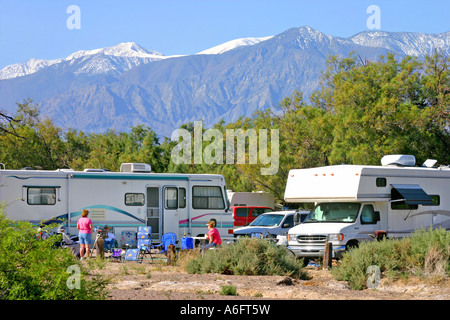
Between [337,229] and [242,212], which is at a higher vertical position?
[337,229]

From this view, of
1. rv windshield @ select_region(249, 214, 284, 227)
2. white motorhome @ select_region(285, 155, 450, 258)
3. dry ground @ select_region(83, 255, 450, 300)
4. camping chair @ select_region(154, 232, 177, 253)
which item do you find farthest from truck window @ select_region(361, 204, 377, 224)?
camping chair @ select_region(154, 232, 177, 253)

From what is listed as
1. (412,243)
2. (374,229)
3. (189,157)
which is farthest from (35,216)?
(189,157)

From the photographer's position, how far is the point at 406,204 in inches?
711

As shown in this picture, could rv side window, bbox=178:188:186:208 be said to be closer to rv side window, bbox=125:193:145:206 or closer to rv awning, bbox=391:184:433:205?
rv side window, bbox=125:193:145:206

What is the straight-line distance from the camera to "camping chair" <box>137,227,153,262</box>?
60.4 ft

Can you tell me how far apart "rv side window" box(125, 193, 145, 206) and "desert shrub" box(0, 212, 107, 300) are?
42.2 feet

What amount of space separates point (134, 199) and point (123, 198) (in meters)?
0.36

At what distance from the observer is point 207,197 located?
21.8 meters

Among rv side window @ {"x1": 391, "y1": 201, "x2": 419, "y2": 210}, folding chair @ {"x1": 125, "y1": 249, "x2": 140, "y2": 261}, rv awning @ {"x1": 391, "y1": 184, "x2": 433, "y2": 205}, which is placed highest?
rv awning @ {"x1": 391, "y1": 184, "x2": 433, "y2": 205}

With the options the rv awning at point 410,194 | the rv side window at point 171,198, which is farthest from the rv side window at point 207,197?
the rv awning at point 410,194

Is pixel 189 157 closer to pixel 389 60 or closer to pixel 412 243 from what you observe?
pixel 389 60

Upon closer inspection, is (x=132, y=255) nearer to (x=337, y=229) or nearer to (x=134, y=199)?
(x=134, y=199)

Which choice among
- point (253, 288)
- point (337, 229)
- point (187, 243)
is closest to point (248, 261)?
point (253, 288)
